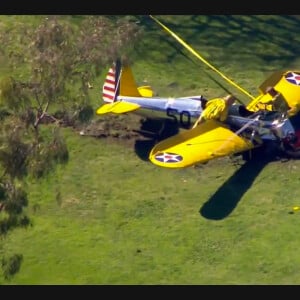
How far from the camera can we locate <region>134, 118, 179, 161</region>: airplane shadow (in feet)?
117

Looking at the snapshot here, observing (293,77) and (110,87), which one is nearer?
(110,87)

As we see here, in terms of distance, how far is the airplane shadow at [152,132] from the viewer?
1406 inches

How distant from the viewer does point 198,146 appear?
110 ft

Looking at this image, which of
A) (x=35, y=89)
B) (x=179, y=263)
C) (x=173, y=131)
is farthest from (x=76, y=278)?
(x=173, y=131)

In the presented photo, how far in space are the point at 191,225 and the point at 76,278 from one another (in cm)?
414

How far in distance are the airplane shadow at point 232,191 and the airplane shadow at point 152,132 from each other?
304 centimetres

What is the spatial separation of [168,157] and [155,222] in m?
2.05

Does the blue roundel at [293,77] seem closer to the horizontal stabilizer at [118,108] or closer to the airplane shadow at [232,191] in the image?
the airplane shadow at [232,191]

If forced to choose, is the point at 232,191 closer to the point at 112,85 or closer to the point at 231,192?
the point at 231,192

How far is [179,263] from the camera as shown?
100 feet

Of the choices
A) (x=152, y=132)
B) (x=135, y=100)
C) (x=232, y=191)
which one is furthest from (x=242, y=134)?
(x=135, y=100)

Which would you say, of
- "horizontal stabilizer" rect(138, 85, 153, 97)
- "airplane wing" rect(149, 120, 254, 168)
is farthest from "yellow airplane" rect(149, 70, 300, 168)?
"horizontal stabilizer" rect(138, 85, 153, 97)

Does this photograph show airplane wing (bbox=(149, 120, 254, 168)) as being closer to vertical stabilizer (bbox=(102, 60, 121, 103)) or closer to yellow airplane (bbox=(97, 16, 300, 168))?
yellow airplane (bbox=(97, 16, 300, 168))

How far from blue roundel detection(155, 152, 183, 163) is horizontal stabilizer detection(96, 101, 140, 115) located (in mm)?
2796
